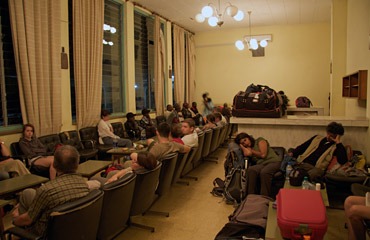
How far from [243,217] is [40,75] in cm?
418

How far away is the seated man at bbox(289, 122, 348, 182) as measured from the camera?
359cm

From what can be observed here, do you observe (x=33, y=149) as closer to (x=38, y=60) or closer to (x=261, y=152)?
(x=38, y=60)

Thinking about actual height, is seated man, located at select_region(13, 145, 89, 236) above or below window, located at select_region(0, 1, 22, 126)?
below

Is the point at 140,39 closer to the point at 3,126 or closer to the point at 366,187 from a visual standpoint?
the point at 3,126

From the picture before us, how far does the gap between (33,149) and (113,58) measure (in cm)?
375

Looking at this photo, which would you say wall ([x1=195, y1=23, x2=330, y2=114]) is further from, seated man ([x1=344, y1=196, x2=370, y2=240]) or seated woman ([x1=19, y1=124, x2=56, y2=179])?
seated man ([x1=344, y1=196, x2=370, y2=240])

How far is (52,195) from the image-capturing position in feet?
6.60

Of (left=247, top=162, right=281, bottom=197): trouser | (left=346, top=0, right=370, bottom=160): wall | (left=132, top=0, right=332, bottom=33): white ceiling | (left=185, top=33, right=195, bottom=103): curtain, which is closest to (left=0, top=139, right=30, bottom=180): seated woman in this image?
(left=247, top=162, right=281, bottom=197): trouser

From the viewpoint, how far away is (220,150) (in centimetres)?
746

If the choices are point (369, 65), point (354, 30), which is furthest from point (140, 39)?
point (369, 65)

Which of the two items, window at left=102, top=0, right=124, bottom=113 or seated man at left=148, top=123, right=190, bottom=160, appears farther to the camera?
window at left=102, top=0, right=124, bottom=113

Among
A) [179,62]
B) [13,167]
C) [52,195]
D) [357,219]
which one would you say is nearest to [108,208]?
[52,195]

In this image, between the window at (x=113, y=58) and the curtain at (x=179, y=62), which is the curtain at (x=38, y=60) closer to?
the window at (x=113, y=58)

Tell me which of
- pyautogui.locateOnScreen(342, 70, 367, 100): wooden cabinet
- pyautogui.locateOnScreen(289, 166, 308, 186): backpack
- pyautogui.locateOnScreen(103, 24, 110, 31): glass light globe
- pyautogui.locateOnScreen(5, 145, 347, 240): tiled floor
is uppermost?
pyautogui.locateOnScreen(103, 24, 110, 31): glass light globe
